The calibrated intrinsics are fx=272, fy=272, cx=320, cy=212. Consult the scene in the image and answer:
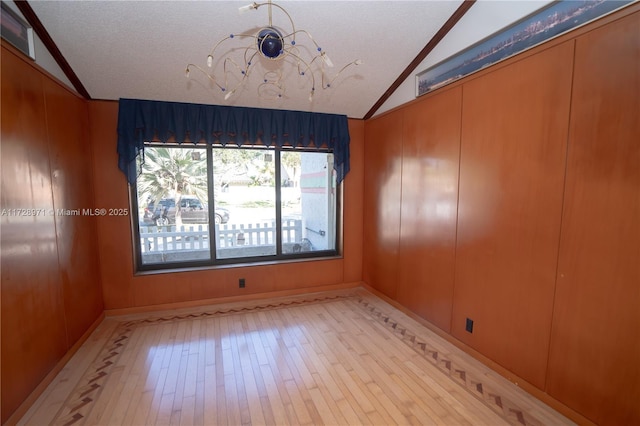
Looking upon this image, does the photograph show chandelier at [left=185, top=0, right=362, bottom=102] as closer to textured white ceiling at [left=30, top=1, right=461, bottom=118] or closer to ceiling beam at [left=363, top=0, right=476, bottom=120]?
textured white ceiling at [left=30, top=1, right=461, bottom=118]

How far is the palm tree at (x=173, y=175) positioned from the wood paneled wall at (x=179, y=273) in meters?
0.26

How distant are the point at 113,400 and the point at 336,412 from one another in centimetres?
156

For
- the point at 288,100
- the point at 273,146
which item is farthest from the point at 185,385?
the point at 288,100

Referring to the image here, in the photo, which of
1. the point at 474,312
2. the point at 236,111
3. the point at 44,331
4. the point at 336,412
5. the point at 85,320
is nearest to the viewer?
the point at 336,412

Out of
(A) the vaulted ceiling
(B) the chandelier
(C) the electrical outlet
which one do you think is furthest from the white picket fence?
(C) the electrical outlet

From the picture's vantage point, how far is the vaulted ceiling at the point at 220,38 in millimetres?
2076

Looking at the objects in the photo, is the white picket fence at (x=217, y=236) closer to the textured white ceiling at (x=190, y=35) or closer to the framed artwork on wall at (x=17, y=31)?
the textured white ceiling at (x=190, y=35)

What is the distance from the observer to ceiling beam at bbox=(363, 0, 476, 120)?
7.34 feet

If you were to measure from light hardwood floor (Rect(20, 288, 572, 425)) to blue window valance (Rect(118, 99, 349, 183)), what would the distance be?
1.82 meters

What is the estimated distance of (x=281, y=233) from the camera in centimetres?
381

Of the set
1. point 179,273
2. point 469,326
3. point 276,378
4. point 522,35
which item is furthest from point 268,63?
point 469,326

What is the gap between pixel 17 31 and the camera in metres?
1.86

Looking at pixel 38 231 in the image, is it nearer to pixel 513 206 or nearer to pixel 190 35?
pixel 190 35

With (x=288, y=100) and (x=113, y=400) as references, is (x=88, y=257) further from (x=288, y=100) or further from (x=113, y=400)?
(x=288, y=100)
